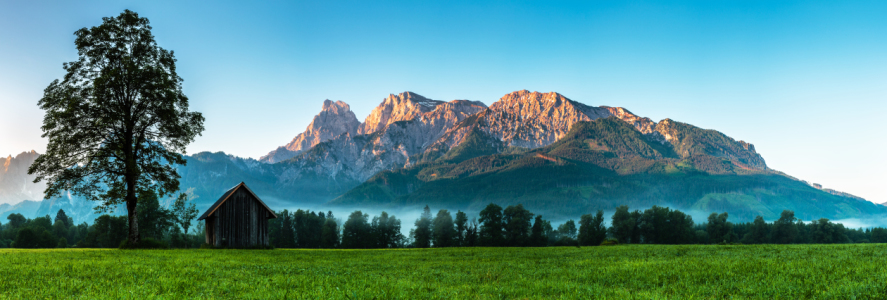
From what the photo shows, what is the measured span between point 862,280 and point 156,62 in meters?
47.3

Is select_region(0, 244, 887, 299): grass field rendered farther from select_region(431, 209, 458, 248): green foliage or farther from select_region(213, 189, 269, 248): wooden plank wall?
select_region(431, 209, 458, 248): green foliage

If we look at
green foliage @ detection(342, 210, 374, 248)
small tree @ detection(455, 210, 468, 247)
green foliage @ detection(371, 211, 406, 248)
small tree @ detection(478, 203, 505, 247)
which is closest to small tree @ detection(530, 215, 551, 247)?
small tree @ detection(478, 203, 505, 247)

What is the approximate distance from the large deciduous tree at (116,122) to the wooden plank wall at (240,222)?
1099cm

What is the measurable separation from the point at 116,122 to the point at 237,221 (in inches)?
711

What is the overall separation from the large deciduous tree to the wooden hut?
10.8 metres

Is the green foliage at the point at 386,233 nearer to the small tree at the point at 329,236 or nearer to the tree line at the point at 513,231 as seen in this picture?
the tree line at the point at 513,231

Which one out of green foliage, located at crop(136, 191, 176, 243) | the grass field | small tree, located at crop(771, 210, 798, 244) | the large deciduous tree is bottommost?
small tree, located at crop(771, 210, 798, 244)

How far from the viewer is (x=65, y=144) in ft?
109

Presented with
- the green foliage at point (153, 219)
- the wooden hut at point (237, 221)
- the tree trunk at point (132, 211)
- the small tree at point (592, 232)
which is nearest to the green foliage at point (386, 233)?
the green foliage at point (153, 219)

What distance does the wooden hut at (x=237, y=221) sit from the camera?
48.6 m

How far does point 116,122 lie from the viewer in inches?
1401

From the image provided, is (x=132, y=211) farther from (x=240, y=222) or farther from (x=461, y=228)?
(x=461, y=228)

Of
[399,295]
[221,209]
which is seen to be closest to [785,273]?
[399,295]

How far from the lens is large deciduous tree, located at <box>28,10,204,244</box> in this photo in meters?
33.8
